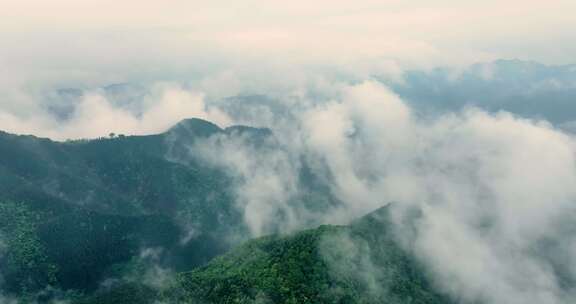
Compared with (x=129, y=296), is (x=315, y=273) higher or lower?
higher

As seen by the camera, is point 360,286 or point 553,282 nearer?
point 360,286

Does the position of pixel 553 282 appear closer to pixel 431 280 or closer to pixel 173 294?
pixel 431 280

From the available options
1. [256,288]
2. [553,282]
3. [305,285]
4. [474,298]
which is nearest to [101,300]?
[256,288]

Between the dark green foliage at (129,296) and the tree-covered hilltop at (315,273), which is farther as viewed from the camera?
the dark green foliage at (129,296)

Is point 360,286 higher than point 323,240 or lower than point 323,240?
lower

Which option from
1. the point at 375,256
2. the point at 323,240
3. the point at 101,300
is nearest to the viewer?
the point at 101,300

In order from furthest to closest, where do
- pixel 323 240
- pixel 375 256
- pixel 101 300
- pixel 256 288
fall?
pixel 375 256 → pixel 323 240 → pixel 101 300 → pixel 256 288

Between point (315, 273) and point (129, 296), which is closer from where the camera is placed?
point (129, 296)

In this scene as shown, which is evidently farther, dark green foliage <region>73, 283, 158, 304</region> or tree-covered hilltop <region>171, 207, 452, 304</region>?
dark green foliage <region>73, 283, 158, 304</region>
